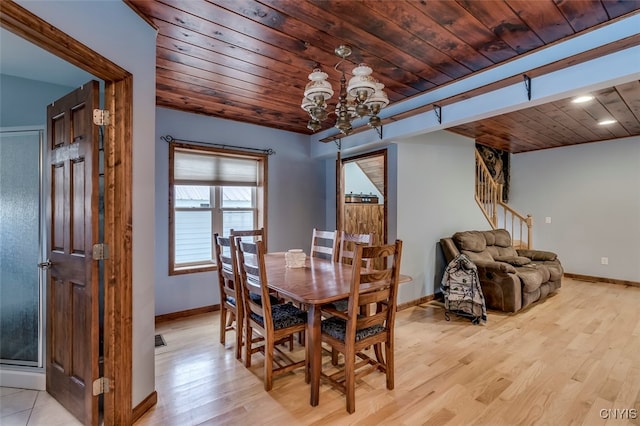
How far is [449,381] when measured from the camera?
7.61ft

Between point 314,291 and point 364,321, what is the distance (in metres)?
0.40

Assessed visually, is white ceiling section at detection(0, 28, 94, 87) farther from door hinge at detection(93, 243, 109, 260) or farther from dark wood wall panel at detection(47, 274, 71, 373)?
dark wood wall panel at detection(47, 274, 71, 373)

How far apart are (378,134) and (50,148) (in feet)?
10.2

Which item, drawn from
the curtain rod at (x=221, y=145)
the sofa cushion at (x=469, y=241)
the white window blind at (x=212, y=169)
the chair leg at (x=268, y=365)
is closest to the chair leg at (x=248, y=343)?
the chair leg at (x=268, y=365)

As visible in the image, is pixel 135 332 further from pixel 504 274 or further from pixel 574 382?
pixel 504 274

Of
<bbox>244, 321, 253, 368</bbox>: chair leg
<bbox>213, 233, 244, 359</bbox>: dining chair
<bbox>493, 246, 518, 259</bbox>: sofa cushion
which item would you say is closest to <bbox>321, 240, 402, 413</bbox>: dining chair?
<bbox>244, 321, 253, 368</bbox>: chair leg

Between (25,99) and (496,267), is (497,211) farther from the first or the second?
(25,99)

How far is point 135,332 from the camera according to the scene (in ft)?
6.12

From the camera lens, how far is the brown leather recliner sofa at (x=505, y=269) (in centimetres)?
378

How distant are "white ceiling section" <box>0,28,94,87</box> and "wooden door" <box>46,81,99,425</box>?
12.7 inches

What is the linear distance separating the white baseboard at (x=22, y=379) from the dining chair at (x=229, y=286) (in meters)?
1.31

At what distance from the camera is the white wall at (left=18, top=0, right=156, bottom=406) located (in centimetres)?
164

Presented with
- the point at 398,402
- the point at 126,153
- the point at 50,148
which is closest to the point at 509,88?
the point at 398,402

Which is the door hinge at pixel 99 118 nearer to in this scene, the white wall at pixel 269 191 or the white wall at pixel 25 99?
the white wall at pixel 25 99
